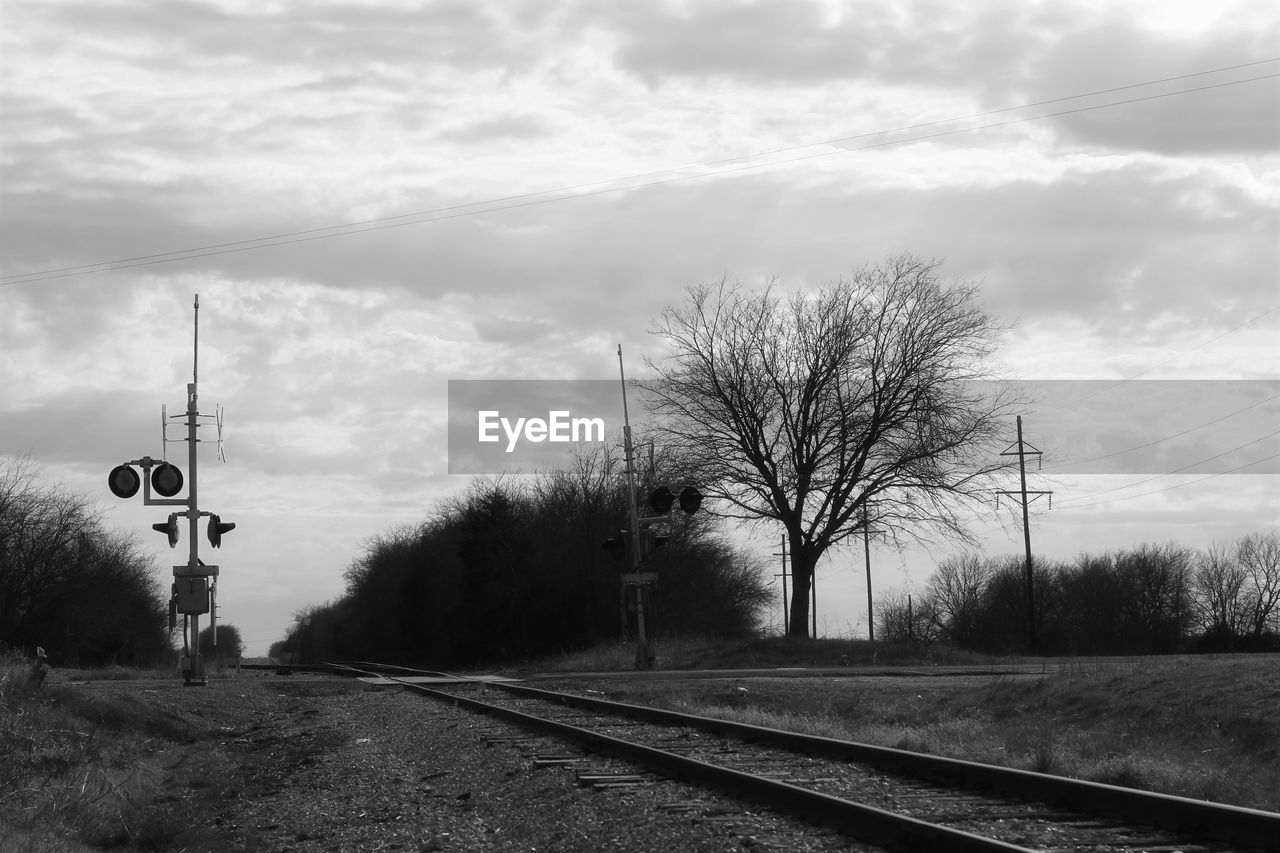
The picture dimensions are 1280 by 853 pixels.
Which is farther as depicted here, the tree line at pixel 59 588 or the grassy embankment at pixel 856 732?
the tree line at pixel 59 588

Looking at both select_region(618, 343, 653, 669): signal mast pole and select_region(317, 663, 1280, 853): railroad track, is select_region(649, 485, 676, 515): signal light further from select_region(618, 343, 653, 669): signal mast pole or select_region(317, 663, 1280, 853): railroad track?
select_region(317, 663, 1280, 853): railroad track

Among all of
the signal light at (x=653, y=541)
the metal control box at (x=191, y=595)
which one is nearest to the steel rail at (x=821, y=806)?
the metal control box at (x=191, y=595)

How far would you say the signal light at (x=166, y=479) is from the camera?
25312 millimetres

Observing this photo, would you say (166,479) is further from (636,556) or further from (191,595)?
(636,556)

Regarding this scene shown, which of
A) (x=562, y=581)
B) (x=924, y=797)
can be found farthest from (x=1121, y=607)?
(x=924, y=797)

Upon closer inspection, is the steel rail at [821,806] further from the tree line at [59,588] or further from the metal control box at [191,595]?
the tree line at [59,588]

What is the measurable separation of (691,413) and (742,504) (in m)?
3.39

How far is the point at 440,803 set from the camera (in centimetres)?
992

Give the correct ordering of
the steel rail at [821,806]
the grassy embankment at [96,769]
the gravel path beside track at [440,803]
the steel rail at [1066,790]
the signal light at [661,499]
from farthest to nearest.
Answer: the signal light at [661,499] < the grassy embankment at [96,769] < the gravel path beside track at [440,803] < the steel rail at [1066,790] < the steel rail at [821,806]

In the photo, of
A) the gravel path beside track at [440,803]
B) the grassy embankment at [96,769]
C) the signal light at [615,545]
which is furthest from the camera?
the signal light at [615,545]

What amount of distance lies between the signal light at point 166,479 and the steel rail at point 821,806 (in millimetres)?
15109

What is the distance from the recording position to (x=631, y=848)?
301 inches

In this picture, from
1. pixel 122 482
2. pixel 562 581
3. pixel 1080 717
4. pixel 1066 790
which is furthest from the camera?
pixel 562 581

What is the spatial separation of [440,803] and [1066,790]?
4.60 metres
